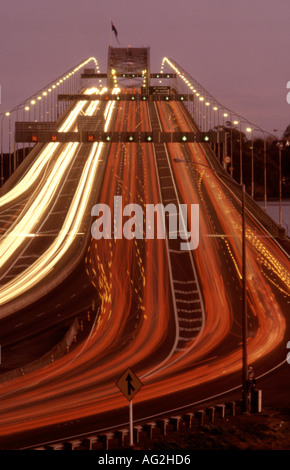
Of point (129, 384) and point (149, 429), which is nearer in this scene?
point (129, 384)

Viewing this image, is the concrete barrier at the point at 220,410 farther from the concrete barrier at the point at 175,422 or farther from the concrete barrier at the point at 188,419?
the concrete barrier at the point at 175,422

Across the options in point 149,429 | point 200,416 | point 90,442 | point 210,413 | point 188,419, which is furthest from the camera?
point 210,413

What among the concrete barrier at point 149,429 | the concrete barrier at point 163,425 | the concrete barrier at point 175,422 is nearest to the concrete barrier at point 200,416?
the concrete barrier at point 175,422

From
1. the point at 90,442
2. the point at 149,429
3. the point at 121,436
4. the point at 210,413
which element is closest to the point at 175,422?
the point at 149,429

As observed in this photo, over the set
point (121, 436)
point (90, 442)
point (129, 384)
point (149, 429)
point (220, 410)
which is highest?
point (129, 384)

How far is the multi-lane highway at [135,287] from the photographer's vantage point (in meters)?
36.0

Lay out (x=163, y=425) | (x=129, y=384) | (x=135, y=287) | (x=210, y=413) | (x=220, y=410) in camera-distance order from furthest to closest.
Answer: (x=135, y=287) → (x=220, y=410) → (x=210, y=413) → (x=163, y=425) → (x=129, y=384)

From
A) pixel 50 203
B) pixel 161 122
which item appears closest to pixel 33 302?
pixel 50 203

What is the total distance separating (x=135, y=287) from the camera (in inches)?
2293

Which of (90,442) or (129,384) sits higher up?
(129,384)

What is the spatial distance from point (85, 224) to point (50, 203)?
1081cm

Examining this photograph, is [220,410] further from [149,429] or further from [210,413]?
[149,429]

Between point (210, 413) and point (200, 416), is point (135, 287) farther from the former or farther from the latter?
point (200, 416)

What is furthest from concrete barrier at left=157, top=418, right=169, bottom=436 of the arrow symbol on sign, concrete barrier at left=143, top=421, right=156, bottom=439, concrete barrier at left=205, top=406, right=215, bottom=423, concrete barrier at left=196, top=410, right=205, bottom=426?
the arrow symbol on sign
